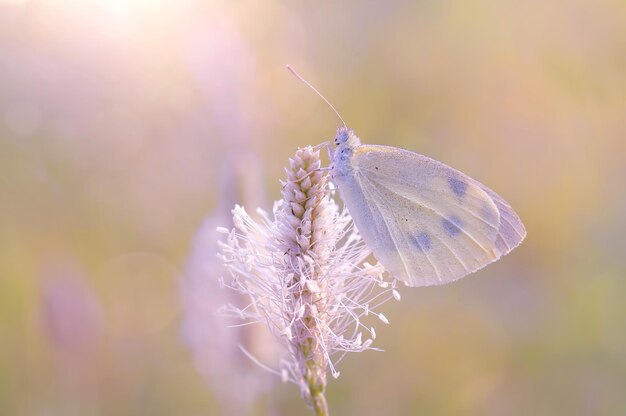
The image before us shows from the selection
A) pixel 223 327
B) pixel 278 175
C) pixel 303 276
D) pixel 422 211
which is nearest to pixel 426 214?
pixel 422 211

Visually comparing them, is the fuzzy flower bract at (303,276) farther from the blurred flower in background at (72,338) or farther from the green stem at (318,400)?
the blurred flower in background at (72,338)

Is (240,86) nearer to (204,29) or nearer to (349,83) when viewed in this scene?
(204,29)

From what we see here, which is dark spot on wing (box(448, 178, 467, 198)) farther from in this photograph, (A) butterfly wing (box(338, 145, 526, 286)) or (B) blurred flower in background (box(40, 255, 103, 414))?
(B) blurred flower in background (box(40, 255, 103, 414))

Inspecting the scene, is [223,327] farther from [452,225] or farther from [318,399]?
[452,225]

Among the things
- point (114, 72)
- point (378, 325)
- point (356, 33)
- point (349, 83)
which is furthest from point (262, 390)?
point (356, 33)

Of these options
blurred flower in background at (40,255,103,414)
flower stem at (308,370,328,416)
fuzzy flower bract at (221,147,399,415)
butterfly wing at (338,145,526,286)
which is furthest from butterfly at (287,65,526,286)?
blurred flower in background at (40,255,103,414)

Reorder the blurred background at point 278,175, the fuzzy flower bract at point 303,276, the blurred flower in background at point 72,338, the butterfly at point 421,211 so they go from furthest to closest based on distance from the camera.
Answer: the blurred background at point 278,175, the blurred flower in background at point 72,338, the butterfly at point 421,211, the fuzzy flower bract at point 303,276

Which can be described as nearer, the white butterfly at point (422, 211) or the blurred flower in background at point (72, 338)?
the white butterfly at point (422, 211)

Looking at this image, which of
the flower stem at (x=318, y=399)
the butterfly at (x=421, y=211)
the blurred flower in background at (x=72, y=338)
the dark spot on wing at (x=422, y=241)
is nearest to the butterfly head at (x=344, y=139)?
the butterfly at (x=421, y=211)
